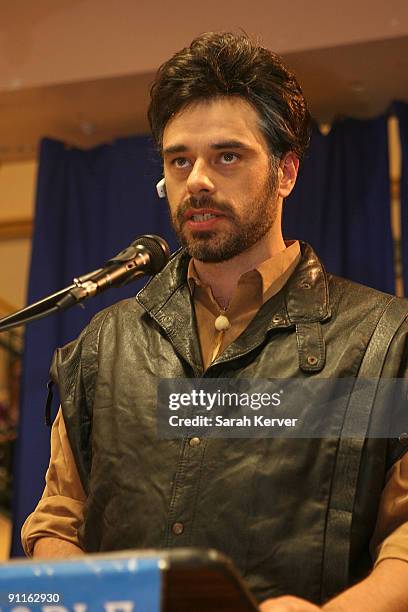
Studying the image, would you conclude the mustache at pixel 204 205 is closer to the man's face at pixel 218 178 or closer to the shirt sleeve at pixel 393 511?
the man's face at pixel 218 178

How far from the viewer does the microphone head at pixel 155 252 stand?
5.27ft

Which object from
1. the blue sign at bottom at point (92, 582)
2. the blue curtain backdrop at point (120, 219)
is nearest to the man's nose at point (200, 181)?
the blue sign at bottom at point (92, 582)

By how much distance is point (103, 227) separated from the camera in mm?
3607

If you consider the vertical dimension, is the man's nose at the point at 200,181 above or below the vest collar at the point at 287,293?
above

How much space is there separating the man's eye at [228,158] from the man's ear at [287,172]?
121mm

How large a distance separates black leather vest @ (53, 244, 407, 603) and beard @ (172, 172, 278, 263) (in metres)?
0.10

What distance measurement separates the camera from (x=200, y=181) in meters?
1.72

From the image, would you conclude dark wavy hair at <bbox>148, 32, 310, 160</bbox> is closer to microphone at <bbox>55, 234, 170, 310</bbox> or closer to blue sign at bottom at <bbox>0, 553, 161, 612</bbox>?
microphone at <bbox>55, 234, 170, 310</bbox>

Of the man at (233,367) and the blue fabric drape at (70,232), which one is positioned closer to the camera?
the man at (233,367)

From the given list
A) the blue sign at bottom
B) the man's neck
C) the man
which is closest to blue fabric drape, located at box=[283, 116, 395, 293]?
the man

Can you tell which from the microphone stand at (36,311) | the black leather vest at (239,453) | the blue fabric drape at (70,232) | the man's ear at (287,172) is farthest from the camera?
the blue fabric drape at (70,232)

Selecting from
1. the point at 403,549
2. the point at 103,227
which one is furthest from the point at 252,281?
the point at 103,227

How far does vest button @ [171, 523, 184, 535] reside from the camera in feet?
5.23

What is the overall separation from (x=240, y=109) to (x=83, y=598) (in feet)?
3.55
